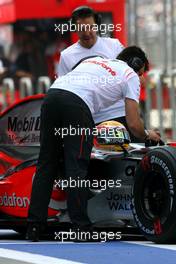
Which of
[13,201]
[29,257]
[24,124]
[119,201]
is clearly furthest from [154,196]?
[24,124]

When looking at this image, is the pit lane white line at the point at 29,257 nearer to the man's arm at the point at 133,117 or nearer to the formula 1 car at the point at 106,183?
the formula 1 car at the point at 106,183

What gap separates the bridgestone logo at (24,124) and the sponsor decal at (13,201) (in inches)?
24.5

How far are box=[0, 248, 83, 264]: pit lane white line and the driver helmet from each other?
1169mm

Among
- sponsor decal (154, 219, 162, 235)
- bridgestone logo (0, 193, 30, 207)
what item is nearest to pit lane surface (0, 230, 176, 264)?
sponsor decal (154, 219, 162, 235)

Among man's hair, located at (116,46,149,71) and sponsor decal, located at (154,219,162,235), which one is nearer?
sponsor decal, located at (154,219,162,235)

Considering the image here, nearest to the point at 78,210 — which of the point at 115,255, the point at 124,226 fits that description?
the point at 124,226

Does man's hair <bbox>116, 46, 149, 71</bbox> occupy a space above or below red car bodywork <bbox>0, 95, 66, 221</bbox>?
above

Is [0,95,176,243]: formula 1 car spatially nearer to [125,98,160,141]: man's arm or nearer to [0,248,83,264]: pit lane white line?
[125,98,160,141]: man's arm

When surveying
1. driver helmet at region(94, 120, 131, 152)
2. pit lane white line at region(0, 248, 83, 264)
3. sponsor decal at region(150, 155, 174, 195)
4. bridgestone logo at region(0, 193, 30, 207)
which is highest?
driver helmet at region(94, 120, 131, 152)

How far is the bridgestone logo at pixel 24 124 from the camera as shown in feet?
31.8

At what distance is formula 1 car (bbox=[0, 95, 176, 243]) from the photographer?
8.20 m

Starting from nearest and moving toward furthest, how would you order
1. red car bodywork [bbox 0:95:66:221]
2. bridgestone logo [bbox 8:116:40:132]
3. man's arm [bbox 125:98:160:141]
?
man's arm [bbox 125:98:160:141] < red car bodywork [bbox 0:95:66:221] < bridgestone logo [bbox 8:116:40:132]

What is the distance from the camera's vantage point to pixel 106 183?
8.77 metres

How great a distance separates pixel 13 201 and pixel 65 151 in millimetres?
839
